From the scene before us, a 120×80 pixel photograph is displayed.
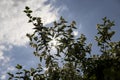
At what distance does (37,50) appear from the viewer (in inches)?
380

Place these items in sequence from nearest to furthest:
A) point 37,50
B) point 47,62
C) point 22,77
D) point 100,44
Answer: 1. point 22,77
2. point 47,62
3. point 37,50
4. point 100,44

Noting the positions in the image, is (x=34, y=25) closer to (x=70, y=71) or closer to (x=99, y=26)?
(x=70, y=71)

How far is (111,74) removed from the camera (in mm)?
3125

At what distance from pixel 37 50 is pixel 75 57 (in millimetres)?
1645

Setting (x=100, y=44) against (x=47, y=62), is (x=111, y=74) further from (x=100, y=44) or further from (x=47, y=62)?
(x=100, y=44)

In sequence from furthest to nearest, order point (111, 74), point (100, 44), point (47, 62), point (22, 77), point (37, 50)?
1. point (100, 44)
2. point (37, 50)
3. point (47, 62)
4. point (22, 77)
5. point (111, 74)

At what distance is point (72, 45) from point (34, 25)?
1849 mm

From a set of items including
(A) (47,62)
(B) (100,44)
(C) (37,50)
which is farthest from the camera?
(B) (100,44)

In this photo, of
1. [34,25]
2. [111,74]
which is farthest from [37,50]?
[111,74]

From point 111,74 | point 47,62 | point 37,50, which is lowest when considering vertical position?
point 111,74

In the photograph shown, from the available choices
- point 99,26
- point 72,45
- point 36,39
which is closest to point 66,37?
point 72,45

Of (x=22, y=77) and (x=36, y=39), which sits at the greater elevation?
(x=36, y=39)

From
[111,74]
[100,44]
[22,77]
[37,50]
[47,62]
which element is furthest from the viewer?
[100,44]

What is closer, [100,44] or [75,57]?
[75,57]
